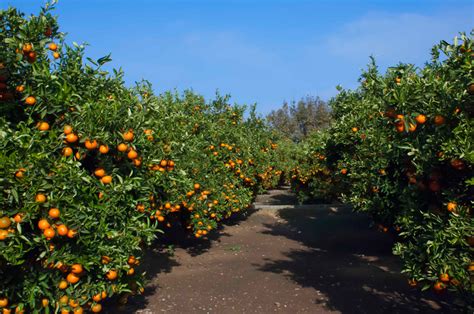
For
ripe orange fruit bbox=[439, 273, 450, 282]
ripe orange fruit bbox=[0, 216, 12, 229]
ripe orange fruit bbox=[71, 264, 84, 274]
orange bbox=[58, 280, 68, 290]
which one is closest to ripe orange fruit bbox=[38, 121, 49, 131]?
ripe orange fruit bbox=[0, 216, 12, 229]

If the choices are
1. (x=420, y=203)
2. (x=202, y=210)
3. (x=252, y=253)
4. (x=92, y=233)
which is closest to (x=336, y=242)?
(x=252, y=253)

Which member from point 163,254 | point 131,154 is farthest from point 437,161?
point 163,254

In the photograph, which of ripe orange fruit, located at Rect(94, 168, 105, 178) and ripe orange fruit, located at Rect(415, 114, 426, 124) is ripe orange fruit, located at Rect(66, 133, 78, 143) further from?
ripe orange fruit, located at Rect(415, 114, 426, 124)

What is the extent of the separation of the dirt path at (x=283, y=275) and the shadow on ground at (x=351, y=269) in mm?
17

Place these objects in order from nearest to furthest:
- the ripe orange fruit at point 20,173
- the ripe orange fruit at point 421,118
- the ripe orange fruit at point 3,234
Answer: the ripe orange fruit at point 3,234 → the ripe orange fruit at point 20,173 → the ripe orange fruit at point 421,118

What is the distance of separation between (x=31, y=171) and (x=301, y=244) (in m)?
8.84

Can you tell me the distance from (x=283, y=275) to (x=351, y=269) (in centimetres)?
150

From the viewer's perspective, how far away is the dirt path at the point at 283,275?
623 cm

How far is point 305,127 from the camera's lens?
157 ft

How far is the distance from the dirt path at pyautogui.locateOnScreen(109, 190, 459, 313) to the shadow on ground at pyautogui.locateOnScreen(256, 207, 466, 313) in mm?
17

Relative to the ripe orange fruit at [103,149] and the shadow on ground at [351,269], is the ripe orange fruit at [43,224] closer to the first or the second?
the ripe orange fruit at [103,149]

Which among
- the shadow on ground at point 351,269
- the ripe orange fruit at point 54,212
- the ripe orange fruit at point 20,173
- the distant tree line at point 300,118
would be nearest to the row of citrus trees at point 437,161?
the shadow on ground at point 351,269

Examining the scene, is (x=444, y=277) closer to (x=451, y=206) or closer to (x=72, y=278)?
(x=451, y=206)

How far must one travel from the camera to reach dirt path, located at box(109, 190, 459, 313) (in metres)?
6.23
